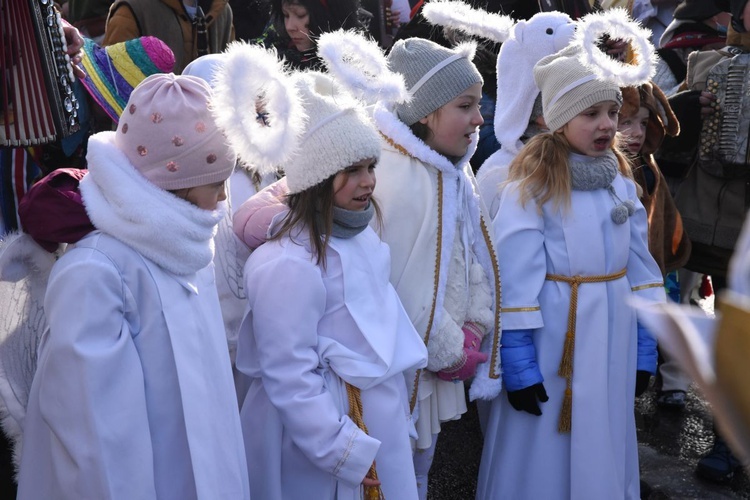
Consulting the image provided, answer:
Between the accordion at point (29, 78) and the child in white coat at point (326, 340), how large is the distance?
817mm

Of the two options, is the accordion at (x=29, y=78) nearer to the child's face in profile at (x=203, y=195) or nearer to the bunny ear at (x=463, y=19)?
the child's face in profile at (x=203, y=195)

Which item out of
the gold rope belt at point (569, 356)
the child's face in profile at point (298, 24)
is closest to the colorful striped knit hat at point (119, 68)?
the child's face in profile at point (298, 24)

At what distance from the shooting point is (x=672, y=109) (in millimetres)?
4988

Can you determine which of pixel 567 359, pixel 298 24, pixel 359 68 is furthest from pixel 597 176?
pixel 298 24

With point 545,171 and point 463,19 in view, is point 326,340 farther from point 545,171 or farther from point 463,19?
point 463,19

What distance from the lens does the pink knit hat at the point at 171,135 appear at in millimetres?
2559

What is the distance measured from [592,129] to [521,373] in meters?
1.12

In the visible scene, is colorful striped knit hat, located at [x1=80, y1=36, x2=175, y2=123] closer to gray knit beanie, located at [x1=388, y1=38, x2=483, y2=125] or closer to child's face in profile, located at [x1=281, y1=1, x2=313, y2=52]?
gray knit beanie, located at [x1=388, y1=38, x2=483, y2=125]

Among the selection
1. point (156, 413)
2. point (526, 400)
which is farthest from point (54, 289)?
point (526, 400)

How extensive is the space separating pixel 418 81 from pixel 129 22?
7.23ft

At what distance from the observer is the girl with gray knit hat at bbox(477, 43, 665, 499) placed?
384 centimetres

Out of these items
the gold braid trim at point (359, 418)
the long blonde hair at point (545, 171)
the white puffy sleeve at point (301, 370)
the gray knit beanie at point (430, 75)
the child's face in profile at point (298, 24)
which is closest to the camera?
the white puffy sleeve at point (301, 370)

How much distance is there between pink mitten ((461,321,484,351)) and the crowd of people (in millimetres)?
11

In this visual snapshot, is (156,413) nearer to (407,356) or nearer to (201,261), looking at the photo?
(201,261)
